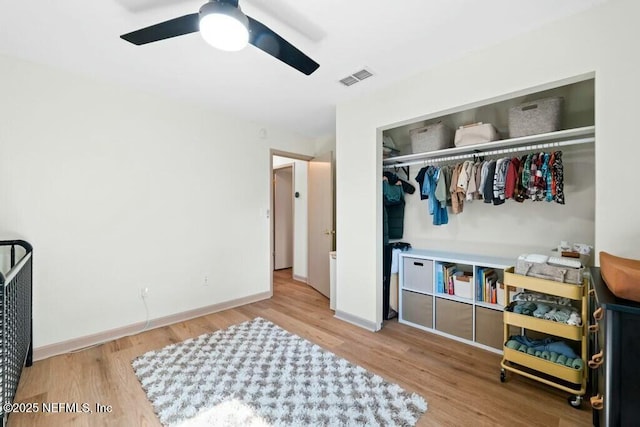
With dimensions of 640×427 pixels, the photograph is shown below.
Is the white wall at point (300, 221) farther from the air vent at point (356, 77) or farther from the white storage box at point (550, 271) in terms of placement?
the white storage box at point (550, 271)

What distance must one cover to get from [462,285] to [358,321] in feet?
3.58

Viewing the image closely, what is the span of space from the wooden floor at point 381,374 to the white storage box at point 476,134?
1.80 metres

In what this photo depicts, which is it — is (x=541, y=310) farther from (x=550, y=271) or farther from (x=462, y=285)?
(x=462, y=285)

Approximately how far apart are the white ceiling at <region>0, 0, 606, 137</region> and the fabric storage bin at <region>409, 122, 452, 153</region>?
553 mm

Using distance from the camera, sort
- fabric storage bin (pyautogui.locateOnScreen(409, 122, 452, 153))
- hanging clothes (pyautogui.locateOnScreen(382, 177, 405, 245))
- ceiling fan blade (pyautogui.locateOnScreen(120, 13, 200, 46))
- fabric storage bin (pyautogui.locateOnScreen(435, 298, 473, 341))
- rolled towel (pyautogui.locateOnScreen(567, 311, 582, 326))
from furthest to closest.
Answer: hanging clothes (pyautogui.locateOnScreen(382, 177, 405, 245))
fabric storage bin (pyautogui.locateOnScreen(409, 122, 452, 153))
fabric storage bin (pyautogui.locateOnScreen(435, 298, 473, 341))
rolled towel (pyautogui.locateOnScreen(567, 311, 582, 326))
ceiling fan blade (pyautogui.locateOnScreen(120, 13, 200, 46))

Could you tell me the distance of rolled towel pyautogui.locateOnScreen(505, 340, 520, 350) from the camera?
78.6 inches

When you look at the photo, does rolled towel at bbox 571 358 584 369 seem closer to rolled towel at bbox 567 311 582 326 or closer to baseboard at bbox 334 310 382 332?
rolled towel at bbox 567 311 582 326

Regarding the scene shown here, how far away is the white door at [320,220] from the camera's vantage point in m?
3.91

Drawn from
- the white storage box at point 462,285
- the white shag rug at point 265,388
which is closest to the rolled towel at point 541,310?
the white storage box at point 462,285

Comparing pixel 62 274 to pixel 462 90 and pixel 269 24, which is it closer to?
pixel 269 24

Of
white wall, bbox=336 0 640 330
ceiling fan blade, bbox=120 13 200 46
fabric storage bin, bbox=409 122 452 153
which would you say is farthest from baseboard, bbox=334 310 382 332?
ceiling fan blade, bbox=120 13 200 46

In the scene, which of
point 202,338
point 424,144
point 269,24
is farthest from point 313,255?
point 269,24

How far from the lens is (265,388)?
6.29 feet

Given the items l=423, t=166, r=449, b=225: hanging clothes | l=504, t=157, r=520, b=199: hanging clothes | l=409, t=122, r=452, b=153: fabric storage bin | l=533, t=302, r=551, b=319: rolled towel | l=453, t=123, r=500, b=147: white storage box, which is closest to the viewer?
l=533, t=302, r=551, b=319: rolled towel
